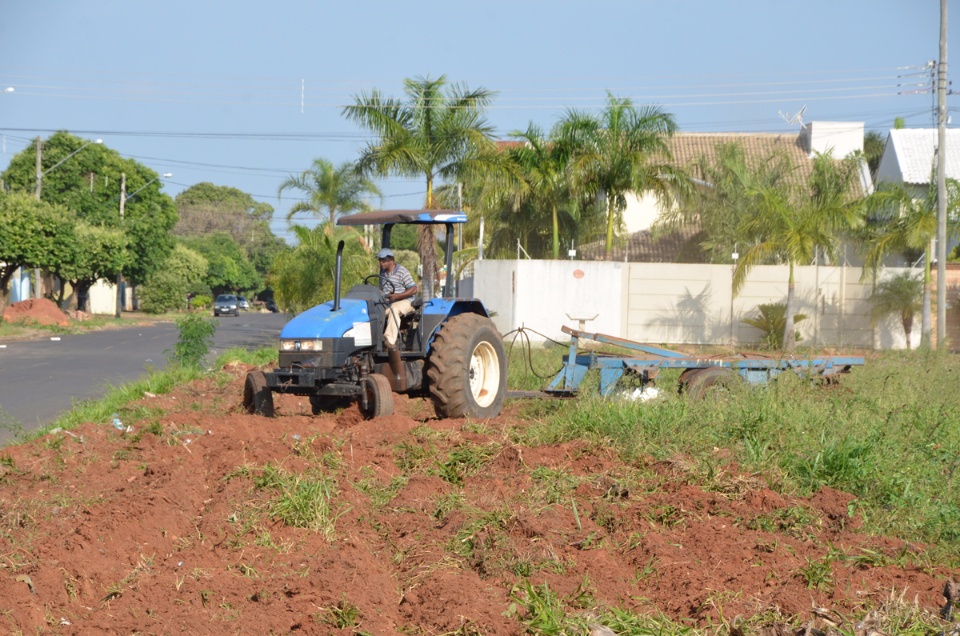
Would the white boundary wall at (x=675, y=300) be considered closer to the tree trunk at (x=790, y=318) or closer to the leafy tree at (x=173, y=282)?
the tree trunk at (x=790, y=318)

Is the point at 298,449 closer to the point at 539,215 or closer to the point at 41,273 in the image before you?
the point at 539,215

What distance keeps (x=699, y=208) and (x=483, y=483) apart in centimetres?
2796

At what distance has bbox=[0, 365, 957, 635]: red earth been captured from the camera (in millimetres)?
5488

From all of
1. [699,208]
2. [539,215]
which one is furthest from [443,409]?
[699,208]

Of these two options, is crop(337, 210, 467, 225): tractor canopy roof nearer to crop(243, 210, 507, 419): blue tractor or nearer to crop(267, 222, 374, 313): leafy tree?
crop(243, 210, 507, 419): blue tractor

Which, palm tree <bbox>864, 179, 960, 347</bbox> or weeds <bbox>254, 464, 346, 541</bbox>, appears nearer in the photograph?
weeds <bbox>254, 464, 346, 541</bbox>

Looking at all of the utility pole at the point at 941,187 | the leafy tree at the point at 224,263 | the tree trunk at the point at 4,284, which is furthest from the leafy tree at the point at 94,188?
the utility pole at the point at 941,187

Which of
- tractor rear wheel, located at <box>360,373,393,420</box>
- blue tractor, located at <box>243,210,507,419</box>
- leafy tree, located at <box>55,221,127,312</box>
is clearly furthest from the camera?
leafy tree, located at <box>55,221,127,312</box>

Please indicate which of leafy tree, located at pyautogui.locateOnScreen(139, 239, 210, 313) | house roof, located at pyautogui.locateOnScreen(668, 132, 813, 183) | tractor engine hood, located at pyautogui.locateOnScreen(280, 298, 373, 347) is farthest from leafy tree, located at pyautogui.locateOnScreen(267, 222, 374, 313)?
leafy tree, located at pyautogui.locateOnScreen(139, 239, 210, 313)

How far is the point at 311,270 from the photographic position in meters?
26.4

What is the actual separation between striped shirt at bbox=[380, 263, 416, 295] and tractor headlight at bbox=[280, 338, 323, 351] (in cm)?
104

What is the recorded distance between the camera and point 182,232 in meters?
100

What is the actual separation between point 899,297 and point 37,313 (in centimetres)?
3101

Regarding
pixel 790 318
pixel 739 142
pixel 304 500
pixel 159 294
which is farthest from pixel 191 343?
pixel 159 294
